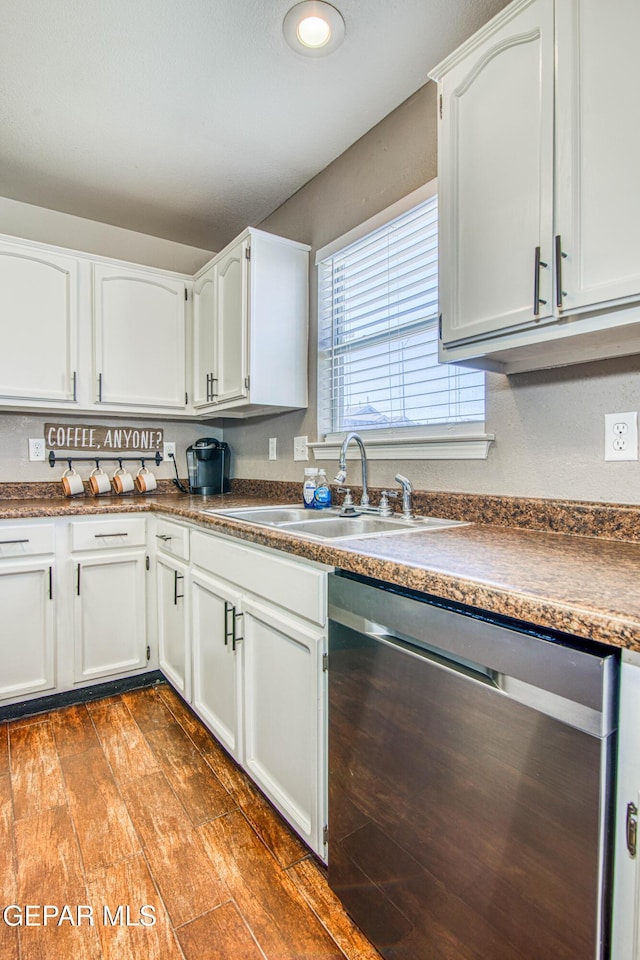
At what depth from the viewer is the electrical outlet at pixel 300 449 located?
243 centimetres

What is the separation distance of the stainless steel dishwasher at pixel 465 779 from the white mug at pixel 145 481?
201cm

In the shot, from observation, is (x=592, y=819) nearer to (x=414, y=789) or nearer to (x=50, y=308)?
(x=414, y=789)

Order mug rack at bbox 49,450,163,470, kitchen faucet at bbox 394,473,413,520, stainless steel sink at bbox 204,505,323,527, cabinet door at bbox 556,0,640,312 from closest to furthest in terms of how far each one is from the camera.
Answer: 1. cabinet door at bbox 556,0,640,312
2. kitchen faucet at bbox 394,473,413,520
3. stainless steel sink at bbox 204,505,323,527
4. mug rack at bbox 49,450,163,470

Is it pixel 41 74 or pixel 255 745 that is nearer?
pixel 255 745

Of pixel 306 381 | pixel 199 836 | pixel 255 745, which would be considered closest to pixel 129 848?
pixel 199 836

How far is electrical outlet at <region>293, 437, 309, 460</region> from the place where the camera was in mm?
2426

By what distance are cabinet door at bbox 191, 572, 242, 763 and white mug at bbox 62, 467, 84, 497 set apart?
109cm

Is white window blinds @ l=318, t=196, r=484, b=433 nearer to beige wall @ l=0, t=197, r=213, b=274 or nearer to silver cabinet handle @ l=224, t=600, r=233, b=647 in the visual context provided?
silver cabinet handle @ l=224, t=600, r=233, b=647

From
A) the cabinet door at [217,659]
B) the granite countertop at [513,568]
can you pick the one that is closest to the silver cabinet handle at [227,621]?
the cabinet door at [217,659]

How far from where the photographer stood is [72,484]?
8.64ft

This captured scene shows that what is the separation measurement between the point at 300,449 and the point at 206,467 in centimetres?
68

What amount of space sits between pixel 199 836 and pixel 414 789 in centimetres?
86

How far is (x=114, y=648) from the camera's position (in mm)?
2348

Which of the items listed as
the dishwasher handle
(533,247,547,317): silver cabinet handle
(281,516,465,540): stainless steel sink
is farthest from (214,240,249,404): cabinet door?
the dishwasher handle
